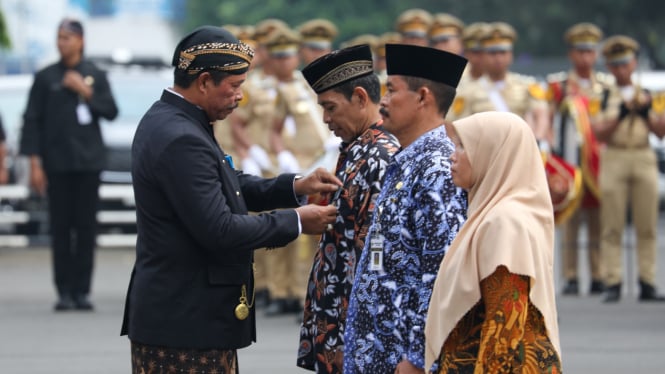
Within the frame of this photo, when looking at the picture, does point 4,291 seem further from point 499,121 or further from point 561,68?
point 561,68

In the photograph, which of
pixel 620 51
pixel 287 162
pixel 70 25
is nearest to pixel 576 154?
pixel 620 51

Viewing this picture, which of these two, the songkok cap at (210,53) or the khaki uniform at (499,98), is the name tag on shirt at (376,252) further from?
the khaki uniform at (499,98)

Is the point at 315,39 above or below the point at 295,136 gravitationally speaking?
above

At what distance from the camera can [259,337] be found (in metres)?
10.8

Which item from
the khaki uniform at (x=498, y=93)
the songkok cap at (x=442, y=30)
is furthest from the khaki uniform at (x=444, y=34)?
the khaki uniform at (x=498, y=93)

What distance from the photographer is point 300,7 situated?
4522 cm

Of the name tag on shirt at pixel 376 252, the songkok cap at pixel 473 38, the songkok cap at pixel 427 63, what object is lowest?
the name tag on shirt at pixel 376 252

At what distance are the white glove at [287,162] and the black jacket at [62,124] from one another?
1.47 metres

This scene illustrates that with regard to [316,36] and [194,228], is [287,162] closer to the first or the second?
[316,36]

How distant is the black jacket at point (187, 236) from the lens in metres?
5.14

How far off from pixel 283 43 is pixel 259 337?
9.02 ft

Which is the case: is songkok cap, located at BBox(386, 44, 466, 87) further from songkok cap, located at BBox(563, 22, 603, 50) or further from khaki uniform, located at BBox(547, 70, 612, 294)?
songkok cap, located at BBox(563, 22, 603, 50)

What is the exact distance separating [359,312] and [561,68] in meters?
25.4

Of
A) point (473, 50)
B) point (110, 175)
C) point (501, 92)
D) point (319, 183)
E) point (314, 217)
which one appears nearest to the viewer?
point (314, 217)
